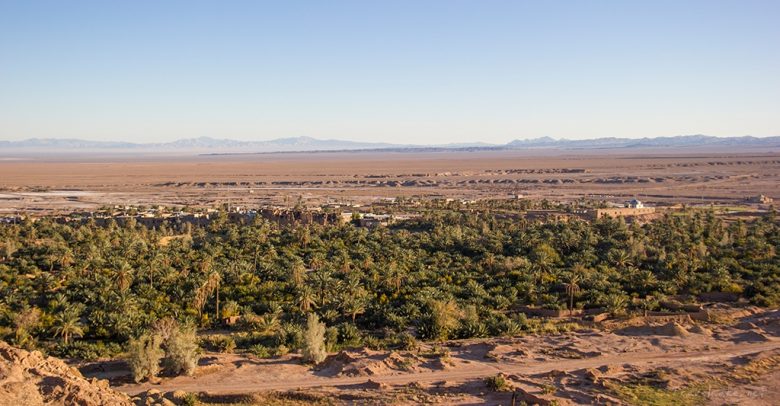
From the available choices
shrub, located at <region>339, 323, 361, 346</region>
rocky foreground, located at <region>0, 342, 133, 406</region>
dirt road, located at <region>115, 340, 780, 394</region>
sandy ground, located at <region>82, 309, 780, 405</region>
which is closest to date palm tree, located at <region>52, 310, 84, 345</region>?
sandy ground, located at <region>82, 309, 780, 405</region>

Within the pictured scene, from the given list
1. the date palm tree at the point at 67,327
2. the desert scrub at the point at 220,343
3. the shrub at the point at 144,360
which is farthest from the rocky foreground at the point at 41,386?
the date palm tree at the point at 67,327

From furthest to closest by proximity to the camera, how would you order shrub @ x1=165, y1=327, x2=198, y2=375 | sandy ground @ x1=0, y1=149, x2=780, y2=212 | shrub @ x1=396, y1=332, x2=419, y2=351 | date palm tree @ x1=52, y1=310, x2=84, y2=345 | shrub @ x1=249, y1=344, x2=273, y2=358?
sandy ground @ x1=0, y1=149, x2=780, y2=212 < date palm tree @ x1=52, y1=310, x2=84, y2=345 < shrub @ x1=396, y1=332, x2=419, y2=351 < shrub @ x1=249, y1=344, x2=273, y2=358 < shrub @ x1=165, y1=327, x2=198, y2=375

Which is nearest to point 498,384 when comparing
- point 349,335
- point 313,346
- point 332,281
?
point 313,346

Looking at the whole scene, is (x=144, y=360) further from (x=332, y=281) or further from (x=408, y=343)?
(x=332, y=281)

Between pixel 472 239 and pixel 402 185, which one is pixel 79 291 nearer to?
pixel 472 239

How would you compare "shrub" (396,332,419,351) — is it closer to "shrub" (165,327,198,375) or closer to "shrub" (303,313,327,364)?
"shrub" (303,313,327,364)

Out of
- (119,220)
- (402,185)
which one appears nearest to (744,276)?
(119,220)
